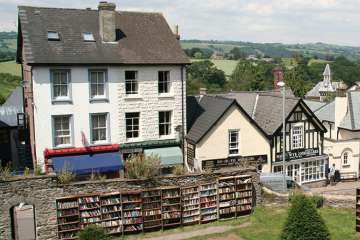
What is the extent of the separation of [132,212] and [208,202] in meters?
4.31

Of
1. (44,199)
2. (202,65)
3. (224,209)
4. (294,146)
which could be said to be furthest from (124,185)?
(202,65)

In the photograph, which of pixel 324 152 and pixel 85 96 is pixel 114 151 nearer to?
pixel 85 96

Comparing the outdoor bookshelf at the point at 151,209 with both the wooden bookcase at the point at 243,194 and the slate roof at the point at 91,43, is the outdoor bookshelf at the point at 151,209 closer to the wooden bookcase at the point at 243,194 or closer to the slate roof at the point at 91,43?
the wooden bookcase at the point at 243,194

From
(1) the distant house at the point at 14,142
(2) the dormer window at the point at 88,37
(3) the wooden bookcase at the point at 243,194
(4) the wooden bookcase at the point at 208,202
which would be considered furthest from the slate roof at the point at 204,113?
(1) the distant house at the point at 14,142

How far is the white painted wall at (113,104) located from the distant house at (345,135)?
16734mm

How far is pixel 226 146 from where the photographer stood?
108ft

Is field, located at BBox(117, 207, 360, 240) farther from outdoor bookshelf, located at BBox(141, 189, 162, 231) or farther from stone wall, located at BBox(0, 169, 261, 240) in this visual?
stone wall, located at BBox(0, 169, 261, 240)

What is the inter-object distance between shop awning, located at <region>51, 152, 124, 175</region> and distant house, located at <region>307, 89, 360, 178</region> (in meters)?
21.3

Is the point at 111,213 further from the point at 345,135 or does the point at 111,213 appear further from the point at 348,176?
the point at 345,135

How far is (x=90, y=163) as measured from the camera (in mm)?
29203

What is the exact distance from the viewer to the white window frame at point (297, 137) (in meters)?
36.2

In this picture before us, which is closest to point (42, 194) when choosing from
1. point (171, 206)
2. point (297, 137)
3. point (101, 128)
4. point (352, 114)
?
point (171, 206)

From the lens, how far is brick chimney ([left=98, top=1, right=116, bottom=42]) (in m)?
31.0

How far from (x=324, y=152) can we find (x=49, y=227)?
27883 millimetres
